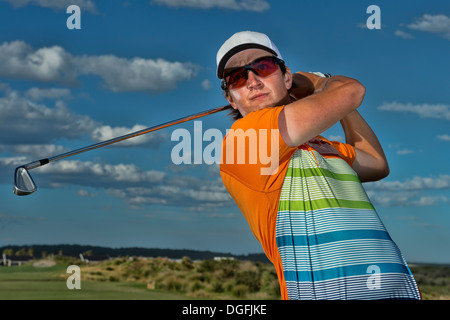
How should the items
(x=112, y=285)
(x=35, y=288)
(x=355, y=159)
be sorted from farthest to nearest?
(x=112, y=285) < (x=35, y=288) < (x=355, y=159)

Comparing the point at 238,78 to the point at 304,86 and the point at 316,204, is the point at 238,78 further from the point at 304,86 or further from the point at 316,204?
the point at 316,204

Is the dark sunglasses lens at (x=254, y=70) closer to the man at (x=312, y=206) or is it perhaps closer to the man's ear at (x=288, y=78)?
the man's ear at (x=288, y=78)

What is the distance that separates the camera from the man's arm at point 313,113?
2.17 metres

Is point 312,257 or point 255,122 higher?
point 255,122

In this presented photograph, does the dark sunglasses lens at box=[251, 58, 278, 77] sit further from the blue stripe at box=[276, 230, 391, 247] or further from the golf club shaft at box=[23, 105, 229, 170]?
the blue stripe at box=[276, 230, 391, 247]

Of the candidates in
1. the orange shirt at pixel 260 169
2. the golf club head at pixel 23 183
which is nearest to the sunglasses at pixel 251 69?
the orange shirt at pixel 260 169

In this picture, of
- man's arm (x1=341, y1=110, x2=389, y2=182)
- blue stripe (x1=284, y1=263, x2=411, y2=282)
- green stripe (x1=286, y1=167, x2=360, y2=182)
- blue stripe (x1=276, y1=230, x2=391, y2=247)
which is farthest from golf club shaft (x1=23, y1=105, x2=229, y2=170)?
blue stripe (x1=284, y1=263, x2=411, y2=282)

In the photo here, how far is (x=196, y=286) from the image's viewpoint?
48.5 ft

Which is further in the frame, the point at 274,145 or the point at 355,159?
the point at 355,159

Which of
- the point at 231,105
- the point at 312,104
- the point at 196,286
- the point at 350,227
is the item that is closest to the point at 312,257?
the point at 350,227

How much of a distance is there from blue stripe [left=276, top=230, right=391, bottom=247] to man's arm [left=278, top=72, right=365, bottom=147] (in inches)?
15.4
